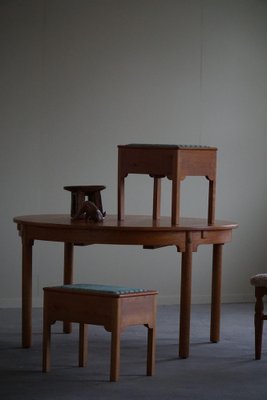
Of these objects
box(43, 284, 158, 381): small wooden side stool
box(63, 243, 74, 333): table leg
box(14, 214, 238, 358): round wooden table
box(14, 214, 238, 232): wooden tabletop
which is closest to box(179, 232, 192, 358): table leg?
box(14, 214, 238, 358): round wooden table

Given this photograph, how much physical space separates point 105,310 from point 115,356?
224mm

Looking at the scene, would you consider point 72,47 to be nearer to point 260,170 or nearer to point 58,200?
point 58,200

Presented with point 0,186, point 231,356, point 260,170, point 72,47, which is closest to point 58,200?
point 0,186

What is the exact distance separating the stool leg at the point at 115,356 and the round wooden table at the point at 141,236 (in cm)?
66

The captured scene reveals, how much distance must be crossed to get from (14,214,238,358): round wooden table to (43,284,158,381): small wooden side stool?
16.4 inches

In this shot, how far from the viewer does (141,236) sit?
507cm

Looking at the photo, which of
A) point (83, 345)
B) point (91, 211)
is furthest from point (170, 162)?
point (83, 345)

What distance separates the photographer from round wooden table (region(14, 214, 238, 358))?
16.6 ft

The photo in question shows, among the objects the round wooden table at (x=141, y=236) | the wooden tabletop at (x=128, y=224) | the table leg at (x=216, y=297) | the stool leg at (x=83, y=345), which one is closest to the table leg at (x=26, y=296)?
the round wooden table at (x=141, y=236)

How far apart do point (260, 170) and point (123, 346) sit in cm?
255

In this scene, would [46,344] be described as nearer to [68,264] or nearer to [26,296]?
[26,296]

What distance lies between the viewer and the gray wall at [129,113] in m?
7.00

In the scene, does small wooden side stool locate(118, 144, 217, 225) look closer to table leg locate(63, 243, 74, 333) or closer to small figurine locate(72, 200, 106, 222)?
small figurine locate(72, 200, 106, 222)

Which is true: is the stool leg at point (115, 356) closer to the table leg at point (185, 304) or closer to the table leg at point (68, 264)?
the table leg at point (185, 304)
